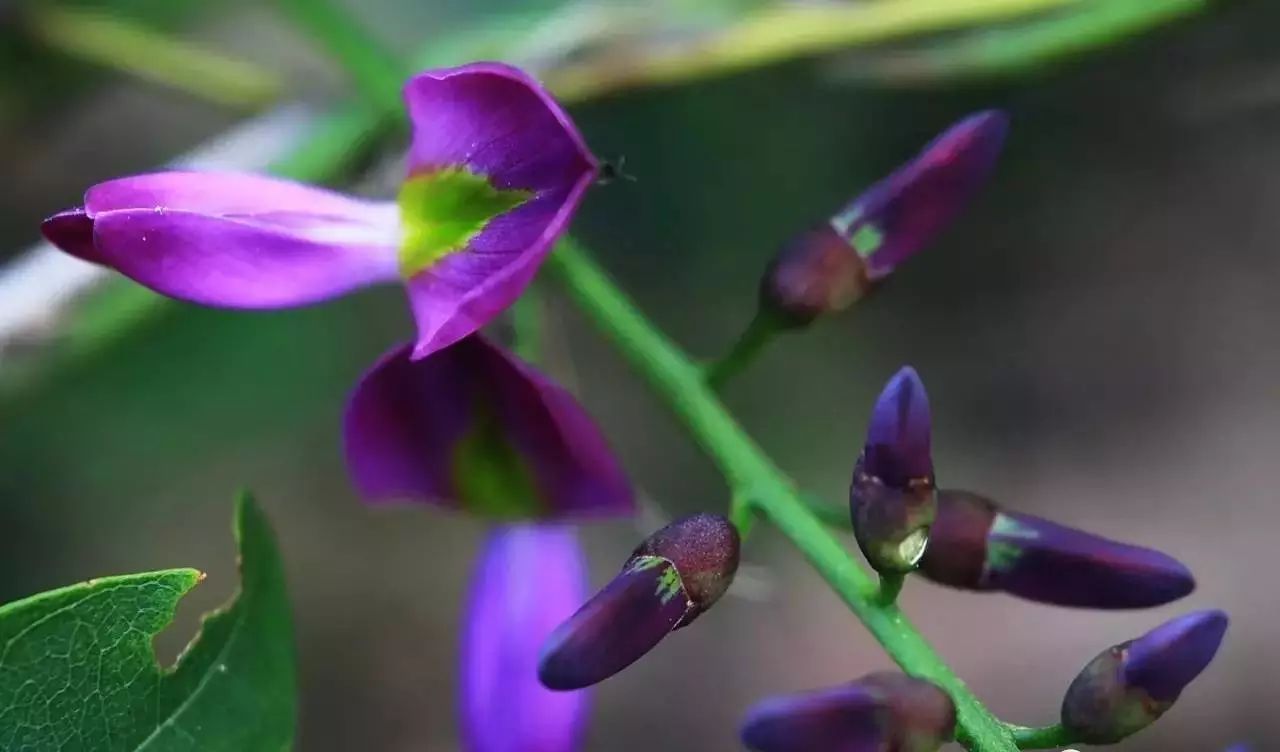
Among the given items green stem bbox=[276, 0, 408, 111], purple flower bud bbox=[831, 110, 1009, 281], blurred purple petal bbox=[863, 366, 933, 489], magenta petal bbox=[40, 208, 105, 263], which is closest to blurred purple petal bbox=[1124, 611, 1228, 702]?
blurred purple petal bbox=[863, 366, 933, 489]

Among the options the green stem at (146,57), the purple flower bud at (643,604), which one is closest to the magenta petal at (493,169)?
the purple flower bud at (643,604)

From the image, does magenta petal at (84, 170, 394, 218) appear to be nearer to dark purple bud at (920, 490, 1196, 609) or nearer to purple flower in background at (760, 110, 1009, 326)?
purple flower in background at (760, 110, 1009, 326)

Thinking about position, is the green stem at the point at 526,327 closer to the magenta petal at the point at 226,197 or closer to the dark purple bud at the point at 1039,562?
the magenta petal at the point at 226,197

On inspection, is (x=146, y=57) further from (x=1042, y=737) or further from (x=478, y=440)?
(x=1042, y=737)

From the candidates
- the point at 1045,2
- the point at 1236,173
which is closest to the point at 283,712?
the point at 1045,2

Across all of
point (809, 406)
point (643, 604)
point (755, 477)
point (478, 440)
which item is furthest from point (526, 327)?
point (809, 406)

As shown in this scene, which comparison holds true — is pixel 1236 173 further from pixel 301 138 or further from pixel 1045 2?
pixel 301 138
